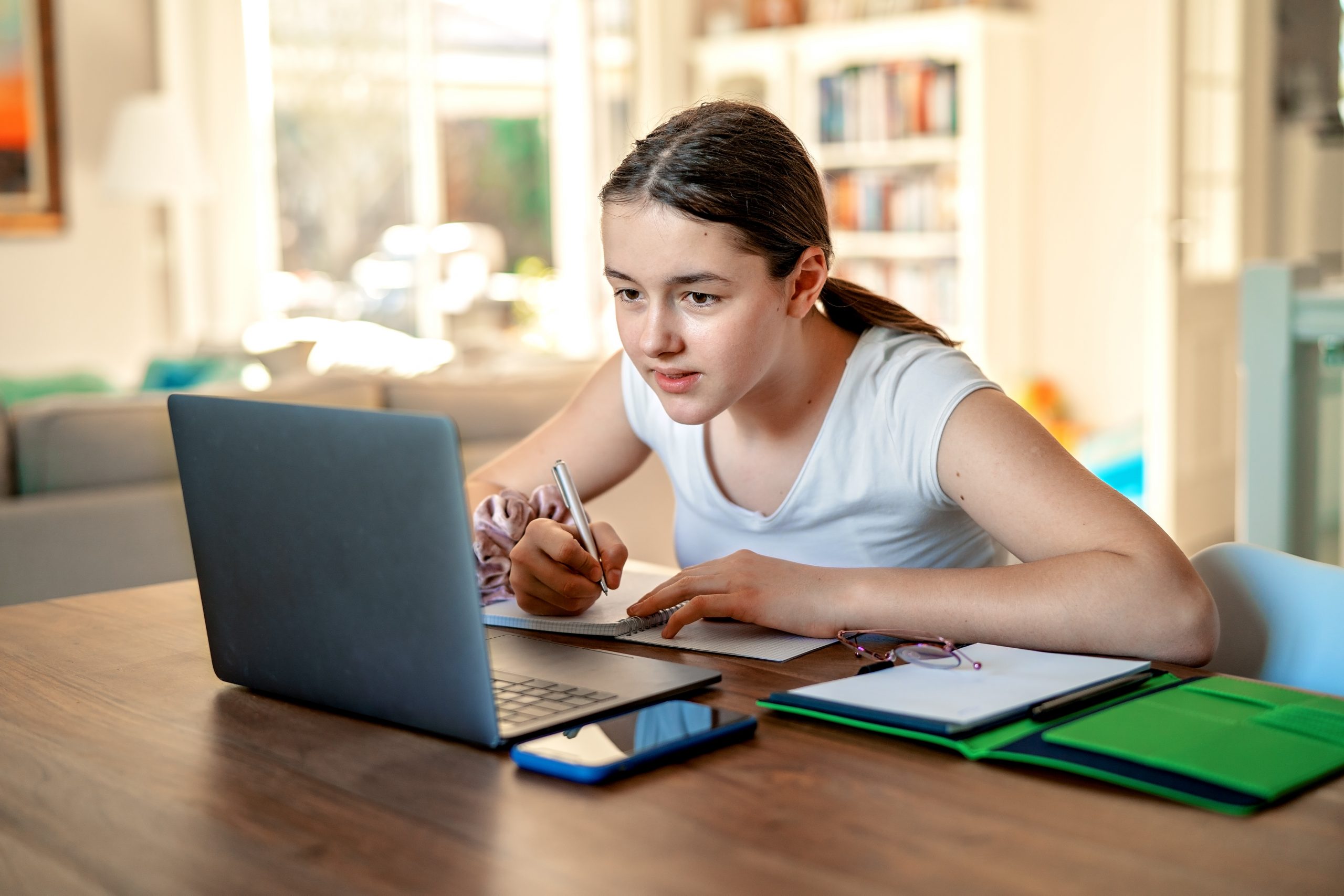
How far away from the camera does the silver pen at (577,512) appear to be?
119cm

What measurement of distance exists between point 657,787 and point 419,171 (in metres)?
5.40

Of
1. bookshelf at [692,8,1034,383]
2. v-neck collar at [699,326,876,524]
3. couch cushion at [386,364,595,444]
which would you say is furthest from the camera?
bookshelf at [692,8,1034,383]

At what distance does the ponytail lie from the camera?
4.89ft

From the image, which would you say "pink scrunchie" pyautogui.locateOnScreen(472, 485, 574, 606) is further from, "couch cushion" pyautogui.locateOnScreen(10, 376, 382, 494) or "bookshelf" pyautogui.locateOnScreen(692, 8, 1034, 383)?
"bookshelf" pyautogui.locateOnScreen(692, 8, 1034, 383)

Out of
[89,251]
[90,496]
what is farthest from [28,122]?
[90,496]

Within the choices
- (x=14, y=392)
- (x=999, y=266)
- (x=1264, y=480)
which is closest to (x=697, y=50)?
(x=999, y=266)

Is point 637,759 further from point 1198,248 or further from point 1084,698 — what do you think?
point 1198,248

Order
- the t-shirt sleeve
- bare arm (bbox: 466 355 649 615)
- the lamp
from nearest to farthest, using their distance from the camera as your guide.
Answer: the t-shirt sleeve
bare arm (bbox: 466 355 649 615)
the lamp

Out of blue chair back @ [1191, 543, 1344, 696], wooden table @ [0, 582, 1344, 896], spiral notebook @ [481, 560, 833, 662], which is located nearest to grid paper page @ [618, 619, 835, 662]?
spiral notebook @ [481, 560, 833, 662]

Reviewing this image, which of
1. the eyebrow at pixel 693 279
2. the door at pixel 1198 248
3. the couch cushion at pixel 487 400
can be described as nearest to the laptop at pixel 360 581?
the eyebrow at pixel 693 279

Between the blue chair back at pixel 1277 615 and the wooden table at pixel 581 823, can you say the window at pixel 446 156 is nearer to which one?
the blue chair back at pixel 1277 615

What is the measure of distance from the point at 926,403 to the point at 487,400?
5.84ft

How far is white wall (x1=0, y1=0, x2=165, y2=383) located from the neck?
417 cm

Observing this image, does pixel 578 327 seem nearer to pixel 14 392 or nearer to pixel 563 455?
pixel 14 392
